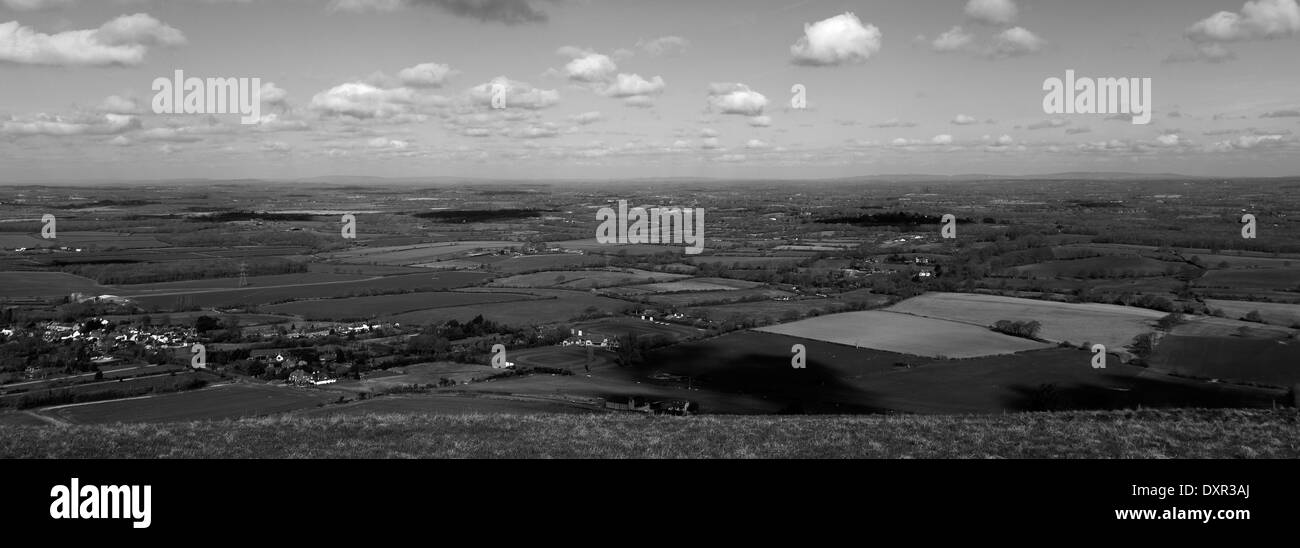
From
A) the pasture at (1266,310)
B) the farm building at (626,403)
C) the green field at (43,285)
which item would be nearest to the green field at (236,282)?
the green field at (43,285)

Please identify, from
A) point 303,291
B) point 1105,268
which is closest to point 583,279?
point 303,291

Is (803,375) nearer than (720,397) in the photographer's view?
No

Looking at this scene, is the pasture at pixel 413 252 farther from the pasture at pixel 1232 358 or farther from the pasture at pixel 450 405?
the pasture at pixel 1232 358

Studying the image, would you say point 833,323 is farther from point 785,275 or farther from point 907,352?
point 785,275

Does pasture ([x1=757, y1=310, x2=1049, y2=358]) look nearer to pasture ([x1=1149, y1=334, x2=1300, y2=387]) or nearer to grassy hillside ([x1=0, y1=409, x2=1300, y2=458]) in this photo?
pasture ([x1=1149, y1=334, x2=1300, y2=387])

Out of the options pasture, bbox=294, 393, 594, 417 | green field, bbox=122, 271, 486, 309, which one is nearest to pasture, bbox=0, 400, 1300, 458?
pasture, bbox=294, 393, 594, 417
